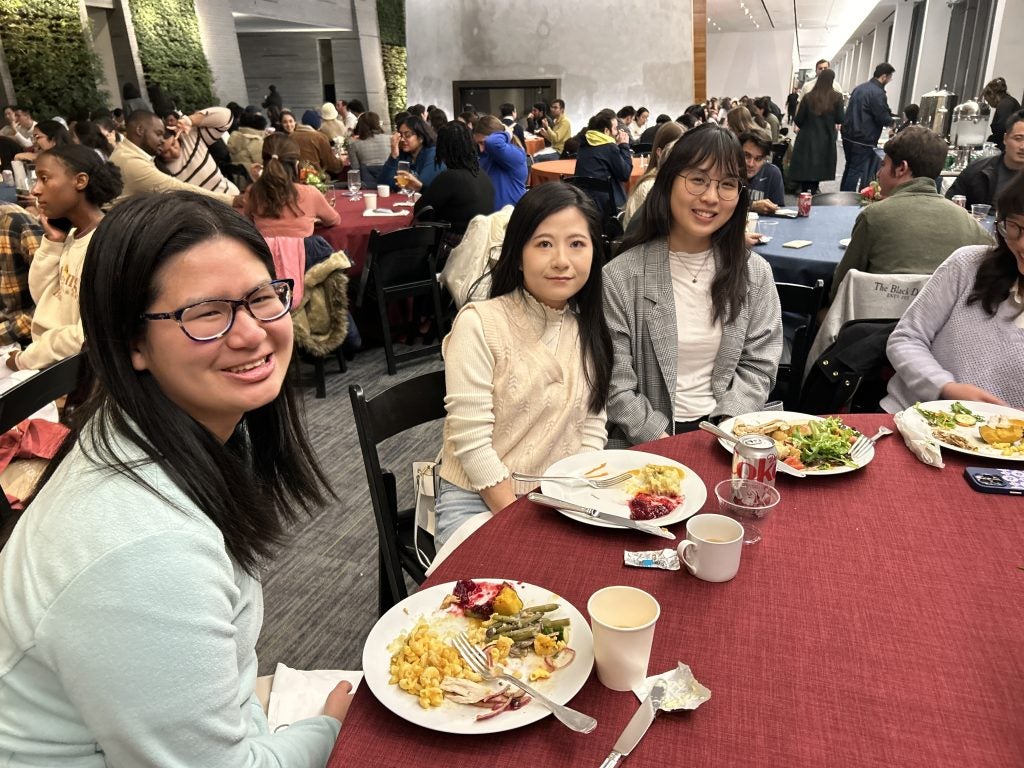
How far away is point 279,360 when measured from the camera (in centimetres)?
A: 102

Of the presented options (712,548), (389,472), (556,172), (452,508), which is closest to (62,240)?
(389,472)

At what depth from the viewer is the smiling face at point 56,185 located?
7.93 feet

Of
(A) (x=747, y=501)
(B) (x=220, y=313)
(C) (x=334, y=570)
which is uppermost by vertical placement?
(B) (x=220, y=313)

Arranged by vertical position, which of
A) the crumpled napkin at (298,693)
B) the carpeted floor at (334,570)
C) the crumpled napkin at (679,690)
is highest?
the crumpled napkin at (679,690)

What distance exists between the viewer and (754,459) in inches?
51.1

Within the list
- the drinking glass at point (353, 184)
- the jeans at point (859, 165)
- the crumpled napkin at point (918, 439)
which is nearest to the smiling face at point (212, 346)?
the crumpled napkin at point (918, 439)

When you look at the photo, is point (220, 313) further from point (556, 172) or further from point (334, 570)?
point (556, 172)

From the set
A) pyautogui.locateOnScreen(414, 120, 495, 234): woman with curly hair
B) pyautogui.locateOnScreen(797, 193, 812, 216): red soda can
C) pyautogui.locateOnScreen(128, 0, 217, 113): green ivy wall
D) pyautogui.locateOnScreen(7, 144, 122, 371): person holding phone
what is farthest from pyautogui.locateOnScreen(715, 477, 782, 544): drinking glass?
pyautogui.locateOnScreen(128, 0, 217, 113): green ivy wall

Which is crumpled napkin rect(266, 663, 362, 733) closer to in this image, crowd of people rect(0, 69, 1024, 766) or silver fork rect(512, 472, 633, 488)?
crowd of people rect(0, 69, 1024, 766)

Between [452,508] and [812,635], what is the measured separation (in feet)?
3.08

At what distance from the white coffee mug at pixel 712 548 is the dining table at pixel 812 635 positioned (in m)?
0.02

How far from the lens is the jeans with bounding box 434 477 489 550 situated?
1693 millimetres

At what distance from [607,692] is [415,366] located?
3685mm

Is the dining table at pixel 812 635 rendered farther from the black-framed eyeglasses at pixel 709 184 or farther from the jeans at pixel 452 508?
the black-framed eyeglasses at pixel 709 184
